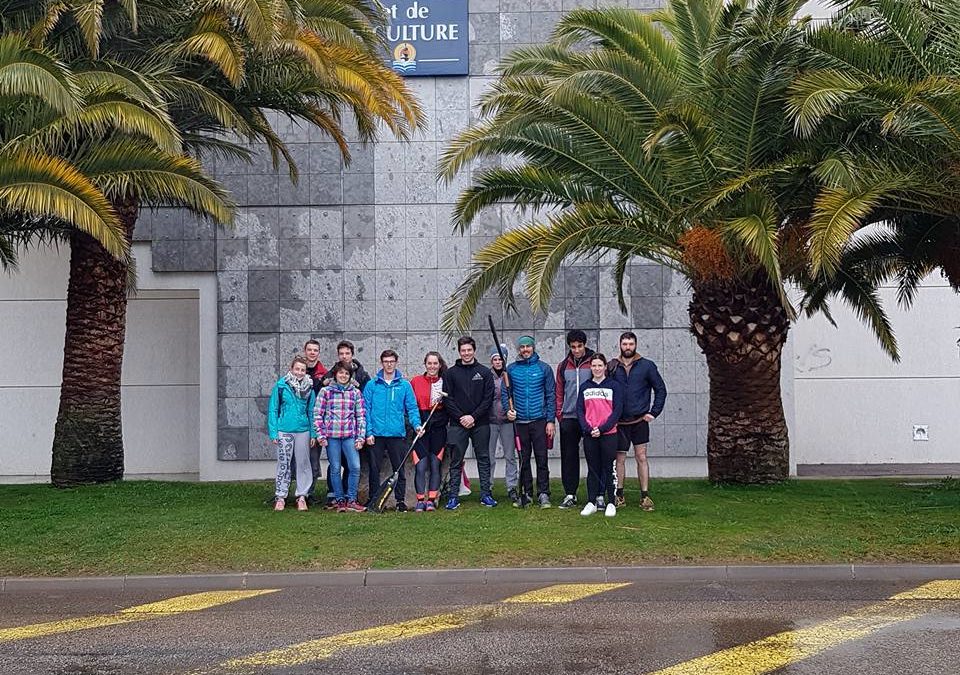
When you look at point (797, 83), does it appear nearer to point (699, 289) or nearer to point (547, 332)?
point (699, 289)

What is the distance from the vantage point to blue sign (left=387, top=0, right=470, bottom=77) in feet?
54.3

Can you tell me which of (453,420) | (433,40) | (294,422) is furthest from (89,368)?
(433,40)

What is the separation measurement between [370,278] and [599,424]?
609 cm

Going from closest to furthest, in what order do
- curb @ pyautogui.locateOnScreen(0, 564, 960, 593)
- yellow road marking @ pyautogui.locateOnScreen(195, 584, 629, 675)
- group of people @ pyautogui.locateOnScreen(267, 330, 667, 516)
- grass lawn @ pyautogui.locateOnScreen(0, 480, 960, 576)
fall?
yellow road marking @ pyautogui.locateOnScreen(195, 584, 629, 675), curb @ pyautogui.locateOnScreen(0, 564, 960, 593), grass lawn @ pyautogui.locateOnScreen(0, 480, 960, 576), group of people @ pyautogui.locateOnScreen(267, 330, 667, 516)

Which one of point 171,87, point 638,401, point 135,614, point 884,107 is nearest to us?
point 135,614

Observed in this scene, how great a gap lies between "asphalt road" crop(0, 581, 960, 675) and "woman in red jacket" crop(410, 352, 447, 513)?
9.58 ft

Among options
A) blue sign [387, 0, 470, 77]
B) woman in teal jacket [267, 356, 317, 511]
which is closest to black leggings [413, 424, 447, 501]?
woman in teal jacket [267, 356, 317, 511]

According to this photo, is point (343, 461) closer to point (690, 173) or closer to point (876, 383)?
point (690, 173)

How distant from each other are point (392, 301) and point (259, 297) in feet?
6.82

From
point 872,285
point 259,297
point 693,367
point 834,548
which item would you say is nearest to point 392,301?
point 259,297

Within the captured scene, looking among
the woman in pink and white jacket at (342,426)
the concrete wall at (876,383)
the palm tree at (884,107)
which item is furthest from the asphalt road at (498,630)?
the concrete wall at (876,383)

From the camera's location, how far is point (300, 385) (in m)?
12.2

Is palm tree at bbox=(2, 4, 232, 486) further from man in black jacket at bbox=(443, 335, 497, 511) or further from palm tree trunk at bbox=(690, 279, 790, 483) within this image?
palm tree trunk at bbox=(690, 279, 790, 483)

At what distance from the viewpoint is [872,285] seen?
14836 mm
